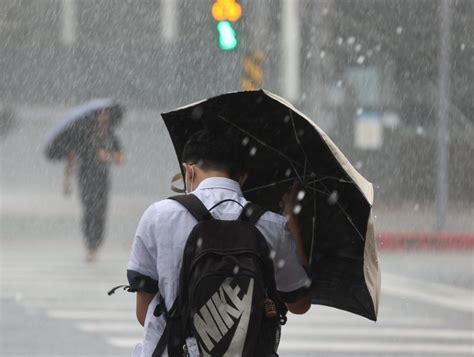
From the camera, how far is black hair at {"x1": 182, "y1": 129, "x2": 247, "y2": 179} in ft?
11.4

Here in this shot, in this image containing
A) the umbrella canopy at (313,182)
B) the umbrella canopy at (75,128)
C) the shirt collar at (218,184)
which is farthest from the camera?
the umbrella canopy at (75,128)

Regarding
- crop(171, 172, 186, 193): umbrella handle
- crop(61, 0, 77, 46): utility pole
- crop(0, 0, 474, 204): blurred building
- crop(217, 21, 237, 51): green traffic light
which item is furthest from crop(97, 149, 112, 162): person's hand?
crop(61, 0, 77, 46): utility pole

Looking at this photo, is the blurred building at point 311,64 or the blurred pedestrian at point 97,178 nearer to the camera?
the blurred pedestrian at point 97,178

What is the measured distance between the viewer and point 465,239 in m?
17.0

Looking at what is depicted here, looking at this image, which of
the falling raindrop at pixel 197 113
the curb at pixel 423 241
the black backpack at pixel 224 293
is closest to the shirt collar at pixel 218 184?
the black backpack at pixel 224 293

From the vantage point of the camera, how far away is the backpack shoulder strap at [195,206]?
11.0 feet

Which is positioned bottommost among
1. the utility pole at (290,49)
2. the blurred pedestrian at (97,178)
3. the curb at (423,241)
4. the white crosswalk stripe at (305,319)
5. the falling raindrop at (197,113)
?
the curb at (423,241)

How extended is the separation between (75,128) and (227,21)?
9.63 ft

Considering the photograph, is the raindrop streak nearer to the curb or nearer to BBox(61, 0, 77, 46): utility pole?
the curb

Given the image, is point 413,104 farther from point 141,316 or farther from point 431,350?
point 141,316

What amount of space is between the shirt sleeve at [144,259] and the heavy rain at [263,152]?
0.16 ft

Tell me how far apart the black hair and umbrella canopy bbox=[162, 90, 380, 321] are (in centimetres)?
13

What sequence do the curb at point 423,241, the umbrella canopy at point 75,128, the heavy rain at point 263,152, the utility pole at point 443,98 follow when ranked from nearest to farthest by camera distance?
the heavy rain at point 263,152 < the umbrella canopy at point 75,128 < the curb at point 423,241 < the utility pole at point 443,98

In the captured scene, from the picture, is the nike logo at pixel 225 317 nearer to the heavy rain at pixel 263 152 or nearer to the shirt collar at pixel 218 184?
the heavy rain at pixel 263 152
